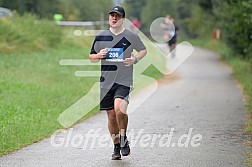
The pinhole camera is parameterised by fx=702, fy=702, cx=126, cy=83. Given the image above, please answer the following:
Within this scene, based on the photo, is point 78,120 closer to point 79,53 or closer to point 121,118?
point 121,118

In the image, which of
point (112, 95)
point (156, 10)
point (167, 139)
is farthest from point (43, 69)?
point (156, 10)

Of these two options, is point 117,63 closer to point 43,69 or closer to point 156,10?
point 43,69

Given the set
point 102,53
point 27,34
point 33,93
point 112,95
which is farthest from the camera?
point 27,34

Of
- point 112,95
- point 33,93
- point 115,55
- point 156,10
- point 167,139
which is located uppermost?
point 115,55

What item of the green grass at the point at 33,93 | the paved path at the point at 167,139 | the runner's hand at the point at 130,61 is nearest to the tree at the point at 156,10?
the green grass at the point at 33,93

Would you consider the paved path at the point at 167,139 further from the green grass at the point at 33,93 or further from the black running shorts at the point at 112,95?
the black running shorts at the point at 112,95

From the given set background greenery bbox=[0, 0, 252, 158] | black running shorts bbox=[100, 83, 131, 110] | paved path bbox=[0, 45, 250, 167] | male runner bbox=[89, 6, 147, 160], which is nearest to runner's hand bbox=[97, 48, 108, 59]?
male runner bbox=[89, 6, 147, 160]

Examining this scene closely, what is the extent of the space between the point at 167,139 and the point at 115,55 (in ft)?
8.63

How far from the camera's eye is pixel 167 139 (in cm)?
1172

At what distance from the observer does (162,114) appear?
15.4 metres

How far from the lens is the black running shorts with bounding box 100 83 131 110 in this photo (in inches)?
382

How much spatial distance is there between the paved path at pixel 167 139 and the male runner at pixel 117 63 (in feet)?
2.05

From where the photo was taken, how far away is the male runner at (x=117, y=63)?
9602 mm

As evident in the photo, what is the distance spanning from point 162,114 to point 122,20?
5.91 meters
